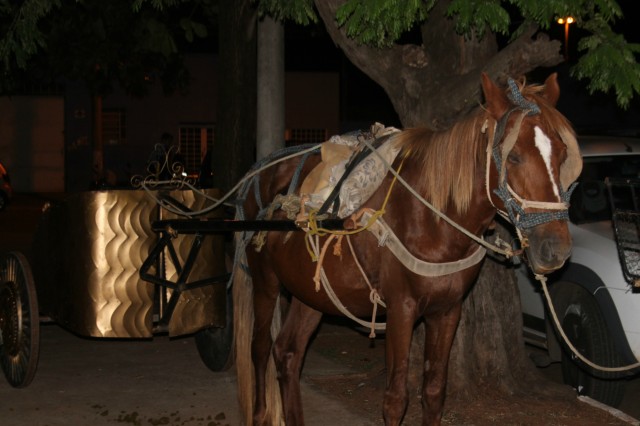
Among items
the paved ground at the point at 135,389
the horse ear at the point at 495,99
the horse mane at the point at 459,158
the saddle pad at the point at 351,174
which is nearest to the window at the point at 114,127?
the paved ground at the point at 135,389

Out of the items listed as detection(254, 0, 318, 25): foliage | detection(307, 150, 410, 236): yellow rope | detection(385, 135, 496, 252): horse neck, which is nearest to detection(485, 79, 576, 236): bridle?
detection(385, 135, 496, 252): horse neck

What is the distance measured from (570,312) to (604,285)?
0.48 meters

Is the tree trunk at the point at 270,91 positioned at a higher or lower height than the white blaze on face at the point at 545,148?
higher

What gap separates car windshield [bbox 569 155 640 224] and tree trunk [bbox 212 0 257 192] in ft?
15.5

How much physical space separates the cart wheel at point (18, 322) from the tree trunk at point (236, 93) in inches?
152

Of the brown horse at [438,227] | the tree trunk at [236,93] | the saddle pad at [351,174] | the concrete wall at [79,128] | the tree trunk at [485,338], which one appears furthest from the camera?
the concrete wall at [79,128]

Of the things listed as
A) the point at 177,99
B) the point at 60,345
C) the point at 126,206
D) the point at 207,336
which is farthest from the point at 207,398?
the point at 177,99

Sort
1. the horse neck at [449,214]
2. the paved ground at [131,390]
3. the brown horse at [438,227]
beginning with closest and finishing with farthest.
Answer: the brown horse at [438,227] → the horse neck at [449,214] → the paved ground at [131,390]

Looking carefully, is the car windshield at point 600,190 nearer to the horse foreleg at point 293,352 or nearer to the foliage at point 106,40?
the horse foreleg at point 293,352

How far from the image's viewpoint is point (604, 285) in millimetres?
7070

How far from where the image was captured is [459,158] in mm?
5102

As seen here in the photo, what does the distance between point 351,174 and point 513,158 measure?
119cm

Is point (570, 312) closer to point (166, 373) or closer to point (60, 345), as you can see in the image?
point (166, 373)

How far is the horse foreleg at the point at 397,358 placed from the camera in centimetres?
518
